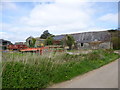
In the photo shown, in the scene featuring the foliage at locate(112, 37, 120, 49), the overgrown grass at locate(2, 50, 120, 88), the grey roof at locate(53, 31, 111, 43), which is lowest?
the overgrown grass at locate(2, 50, 120, 88)

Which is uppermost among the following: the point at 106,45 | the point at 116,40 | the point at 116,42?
the point at 116,40

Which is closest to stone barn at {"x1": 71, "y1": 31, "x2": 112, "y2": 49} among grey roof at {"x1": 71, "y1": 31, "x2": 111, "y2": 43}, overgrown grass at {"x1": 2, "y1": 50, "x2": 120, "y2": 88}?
grey roof at {"x1": 71, "y1": 31, "x2": 111, "y2": 43}

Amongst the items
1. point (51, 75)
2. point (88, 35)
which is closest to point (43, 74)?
point (51, 75)

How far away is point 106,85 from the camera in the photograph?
5105 mm

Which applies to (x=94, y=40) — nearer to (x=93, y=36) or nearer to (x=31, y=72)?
(x=93, y=36)

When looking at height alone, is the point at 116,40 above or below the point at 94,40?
below

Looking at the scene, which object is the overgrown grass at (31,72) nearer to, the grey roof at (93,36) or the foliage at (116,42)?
the foliage at (116,42)

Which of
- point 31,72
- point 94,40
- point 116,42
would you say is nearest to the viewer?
point 31,72

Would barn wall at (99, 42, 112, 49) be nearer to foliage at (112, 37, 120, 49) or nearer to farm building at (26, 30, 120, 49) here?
farm building at (26, 30, 120, 49)

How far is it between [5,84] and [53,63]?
276cm

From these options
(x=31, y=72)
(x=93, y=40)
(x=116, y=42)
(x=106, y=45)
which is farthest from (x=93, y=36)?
(x=31, y=72)

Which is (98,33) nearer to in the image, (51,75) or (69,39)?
(69,39)

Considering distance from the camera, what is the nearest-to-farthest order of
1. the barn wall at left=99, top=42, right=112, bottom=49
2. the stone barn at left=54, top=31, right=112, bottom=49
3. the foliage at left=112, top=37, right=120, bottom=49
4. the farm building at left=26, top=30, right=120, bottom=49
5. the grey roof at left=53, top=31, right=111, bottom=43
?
the foliage at left=112, top=37, right=120, bottom=49 → the farm building at left=26, top=30, right=120, bottom=49 → the stone barn at left=54, top=31, right=112, bottom=49 → the barn wall at left=99, top=42, right=112, bottom=49 → the grey roof at left=53, top=31, right=111, bottom=43

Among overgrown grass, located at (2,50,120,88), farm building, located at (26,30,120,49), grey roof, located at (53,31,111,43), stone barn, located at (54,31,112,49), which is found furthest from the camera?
grey roof, located at (53,31,111,43)
